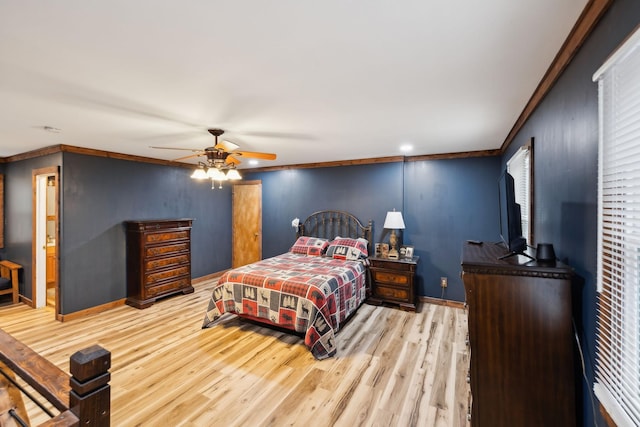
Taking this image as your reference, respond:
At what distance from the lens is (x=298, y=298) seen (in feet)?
10.1

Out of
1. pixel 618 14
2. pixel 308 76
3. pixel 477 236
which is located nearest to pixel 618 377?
pixel 618 14

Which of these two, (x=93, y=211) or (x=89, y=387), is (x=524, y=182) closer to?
(x=89, y=387)

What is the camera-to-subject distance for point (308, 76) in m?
1.83

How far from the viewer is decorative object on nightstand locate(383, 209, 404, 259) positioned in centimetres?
430

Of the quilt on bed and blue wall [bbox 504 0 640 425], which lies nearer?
blue wall [bbox 504 0 640 425]

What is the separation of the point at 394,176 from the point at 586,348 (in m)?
3.57

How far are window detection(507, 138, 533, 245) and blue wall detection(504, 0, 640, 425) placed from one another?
460 mm

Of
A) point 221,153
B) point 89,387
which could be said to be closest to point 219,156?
point 221,153

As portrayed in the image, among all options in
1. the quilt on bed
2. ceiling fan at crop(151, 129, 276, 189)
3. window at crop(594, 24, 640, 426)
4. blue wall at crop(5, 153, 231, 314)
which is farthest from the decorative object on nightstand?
blue wall at crop(5, 153, 231, 314)

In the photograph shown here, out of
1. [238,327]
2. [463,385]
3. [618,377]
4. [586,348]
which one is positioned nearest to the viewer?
[618,377]

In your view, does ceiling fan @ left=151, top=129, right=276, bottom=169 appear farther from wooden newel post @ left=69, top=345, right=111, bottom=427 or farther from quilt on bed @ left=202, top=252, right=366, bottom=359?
wooden newel post @ left=69, top=345, right=111, bottom=427

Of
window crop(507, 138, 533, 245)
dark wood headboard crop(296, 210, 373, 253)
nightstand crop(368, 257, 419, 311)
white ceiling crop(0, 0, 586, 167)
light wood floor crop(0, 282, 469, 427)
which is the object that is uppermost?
white ceiling crop(0, 0, 586, 167)

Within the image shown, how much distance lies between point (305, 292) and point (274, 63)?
7.36 feet

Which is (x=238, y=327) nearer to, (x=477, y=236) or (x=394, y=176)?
(x=394, y=176)
